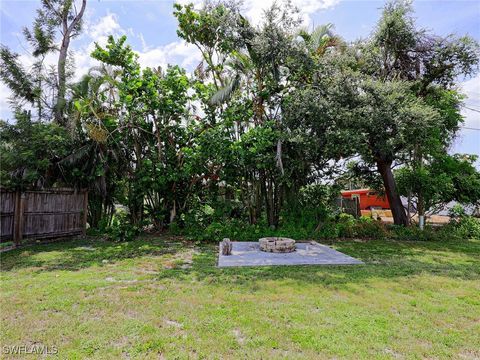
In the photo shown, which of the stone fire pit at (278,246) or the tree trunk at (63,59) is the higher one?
the tree trunk at (63,59)

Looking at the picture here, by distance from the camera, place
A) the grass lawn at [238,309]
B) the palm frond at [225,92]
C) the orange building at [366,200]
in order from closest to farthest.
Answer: the grass lawn at [238,309] → the palm frond at [225,92] → the orange building at [366,200]

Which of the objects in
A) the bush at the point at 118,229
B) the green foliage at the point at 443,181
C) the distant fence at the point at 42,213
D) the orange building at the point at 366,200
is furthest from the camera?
the orange building at the point at 366,200

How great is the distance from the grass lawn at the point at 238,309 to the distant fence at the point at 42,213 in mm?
1196

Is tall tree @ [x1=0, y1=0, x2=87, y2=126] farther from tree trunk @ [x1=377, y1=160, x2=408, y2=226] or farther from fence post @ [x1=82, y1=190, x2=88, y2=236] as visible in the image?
tree trunk @ [x1=377, y1=160, x2=408, y2=226]

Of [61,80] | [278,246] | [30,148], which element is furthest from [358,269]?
[61,80]

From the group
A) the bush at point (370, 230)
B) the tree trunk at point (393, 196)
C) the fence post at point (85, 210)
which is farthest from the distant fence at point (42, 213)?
the tree trunk at point (393, 196)

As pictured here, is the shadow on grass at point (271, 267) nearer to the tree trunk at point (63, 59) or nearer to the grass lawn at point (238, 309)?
the grass lawn at point (238, 309)

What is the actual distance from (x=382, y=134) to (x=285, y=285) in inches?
198

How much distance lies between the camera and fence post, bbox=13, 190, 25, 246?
21.0 ft

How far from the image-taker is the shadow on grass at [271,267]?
4465 mm

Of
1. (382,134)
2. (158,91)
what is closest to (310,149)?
(382,134)

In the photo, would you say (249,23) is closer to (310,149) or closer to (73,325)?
(310,149)

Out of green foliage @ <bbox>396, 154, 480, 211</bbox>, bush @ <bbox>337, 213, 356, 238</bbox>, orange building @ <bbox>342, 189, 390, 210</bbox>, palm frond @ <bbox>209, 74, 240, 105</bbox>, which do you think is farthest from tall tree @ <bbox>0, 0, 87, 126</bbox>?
orange building @ <bbox>342, 189, 390, 210</bbox>

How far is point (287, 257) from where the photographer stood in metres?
5.80
